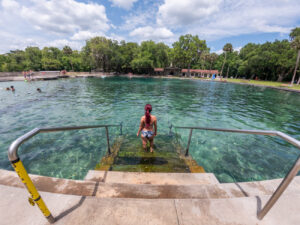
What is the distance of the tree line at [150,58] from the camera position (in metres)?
49.4

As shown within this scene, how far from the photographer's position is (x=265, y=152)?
593cm

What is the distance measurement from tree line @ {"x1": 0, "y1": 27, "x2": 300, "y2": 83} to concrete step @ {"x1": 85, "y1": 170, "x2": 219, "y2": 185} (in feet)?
179

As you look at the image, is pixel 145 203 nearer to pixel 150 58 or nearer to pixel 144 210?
pixel 144 210

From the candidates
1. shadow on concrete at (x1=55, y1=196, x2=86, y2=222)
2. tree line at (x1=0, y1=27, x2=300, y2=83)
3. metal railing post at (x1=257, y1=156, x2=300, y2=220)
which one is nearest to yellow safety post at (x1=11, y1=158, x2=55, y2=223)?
shadow on concrete at (x1=55, y1=196, x2=86, y2=222)

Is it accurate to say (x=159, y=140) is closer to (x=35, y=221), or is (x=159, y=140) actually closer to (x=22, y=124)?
(x=35, y=221)

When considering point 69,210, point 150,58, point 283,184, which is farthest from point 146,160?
point 150,58

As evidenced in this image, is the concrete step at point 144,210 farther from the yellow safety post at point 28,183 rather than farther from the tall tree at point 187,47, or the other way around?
the tall tree at point 187,47

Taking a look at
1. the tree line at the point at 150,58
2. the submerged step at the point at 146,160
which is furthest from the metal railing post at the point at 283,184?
the tree line at the point at 150,58

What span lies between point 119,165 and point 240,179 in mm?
4297

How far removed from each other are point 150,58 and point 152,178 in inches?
2321

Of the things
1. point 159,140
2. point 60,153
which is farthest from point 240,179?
point 60,153

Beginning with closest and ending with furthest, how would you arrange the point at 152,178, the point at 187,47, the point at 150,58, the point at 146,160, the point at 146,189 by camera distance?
1. the point at 146,189
2. the point at 152,178
3. the point at 146,160
4. the point at 150,58
5. the point at 187,47

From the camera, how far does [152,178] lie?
3.11 meters

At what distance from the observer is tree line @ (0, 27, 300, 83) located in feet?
162
